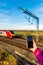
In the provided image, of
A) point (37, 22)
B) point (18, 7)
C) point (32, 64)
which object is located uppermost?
point (18, 7)

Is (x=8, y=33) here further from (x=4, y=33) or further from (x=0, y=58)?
(x=0, y=58)

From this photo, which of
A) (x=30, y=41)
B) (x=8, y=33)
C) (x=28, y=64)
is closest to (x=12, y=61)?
(x=28, y=64)

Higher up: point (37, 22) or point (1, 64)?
point (37, 22)

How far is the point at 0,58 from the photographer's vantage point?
1642cm

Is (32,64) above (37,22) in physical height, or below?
below

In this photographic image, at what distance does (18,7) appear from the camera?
1677 inches

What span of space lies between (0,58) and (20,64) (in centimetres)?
287

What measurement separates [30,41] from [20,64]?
102 inches

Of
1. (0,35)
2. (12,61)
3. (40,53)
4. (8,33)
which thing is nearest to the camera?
(40,53)

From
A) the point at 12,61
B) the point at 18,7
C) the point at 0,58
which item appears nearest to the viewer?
the point at 12,61

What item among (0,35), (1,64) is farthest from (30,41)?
(0,35)

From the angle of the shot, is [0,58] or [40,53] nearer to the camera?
[40,53]

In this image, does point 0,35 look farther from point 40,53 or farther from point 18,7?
point 40,53

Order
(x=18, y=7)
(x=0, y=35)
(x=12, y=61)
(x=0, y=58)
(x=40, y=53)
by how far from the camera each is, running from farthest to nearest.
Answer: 1. (x=0, y=35)
2. (x=18, y=7)
3. (x=0, y=58)
4. (x=12, y=61)
5. (x=40, y=53)
